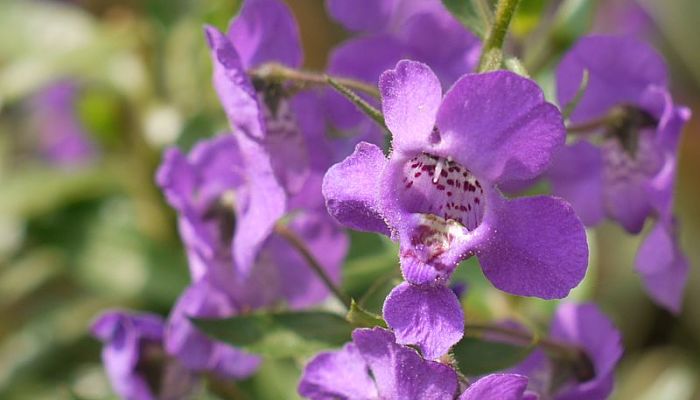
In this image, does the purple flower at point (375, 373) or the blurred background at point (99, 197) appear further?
the blurred background at point (99, 197)

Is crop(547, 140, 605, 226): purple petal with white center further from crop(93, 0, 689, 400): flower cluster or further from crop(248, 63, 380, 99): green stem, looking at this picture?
crop(248, 63, 380, 99): green stem

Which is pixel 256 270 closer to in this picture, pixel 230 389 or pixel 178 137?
pixel 230 389

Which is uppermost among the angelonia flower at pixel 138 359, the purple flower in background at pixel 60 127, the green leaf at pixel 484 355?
the green leaf at pixel 484 355

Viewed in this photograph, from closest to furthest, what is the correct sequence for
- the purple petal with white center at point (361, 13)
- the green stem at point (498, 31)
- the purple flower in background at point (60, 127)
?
the green stem at point (498, 31)
the purple petal with white center at point (361, 13)
the purple flower in background at point (60, 127)

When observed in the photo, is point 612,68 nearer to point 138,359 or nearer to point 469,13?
point 469,13

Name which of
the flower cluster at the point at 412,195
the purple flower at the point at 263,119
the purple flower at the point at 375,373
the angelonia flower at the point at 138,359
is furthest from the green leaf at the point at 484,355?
the angelonia flower at the point at 138,359

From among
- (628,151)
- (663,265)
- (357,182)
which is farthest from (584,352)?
(357,182)

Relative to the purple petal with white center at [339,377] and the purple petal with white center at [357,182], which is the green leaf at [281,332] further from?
the purple petal with white center at [357,182]
